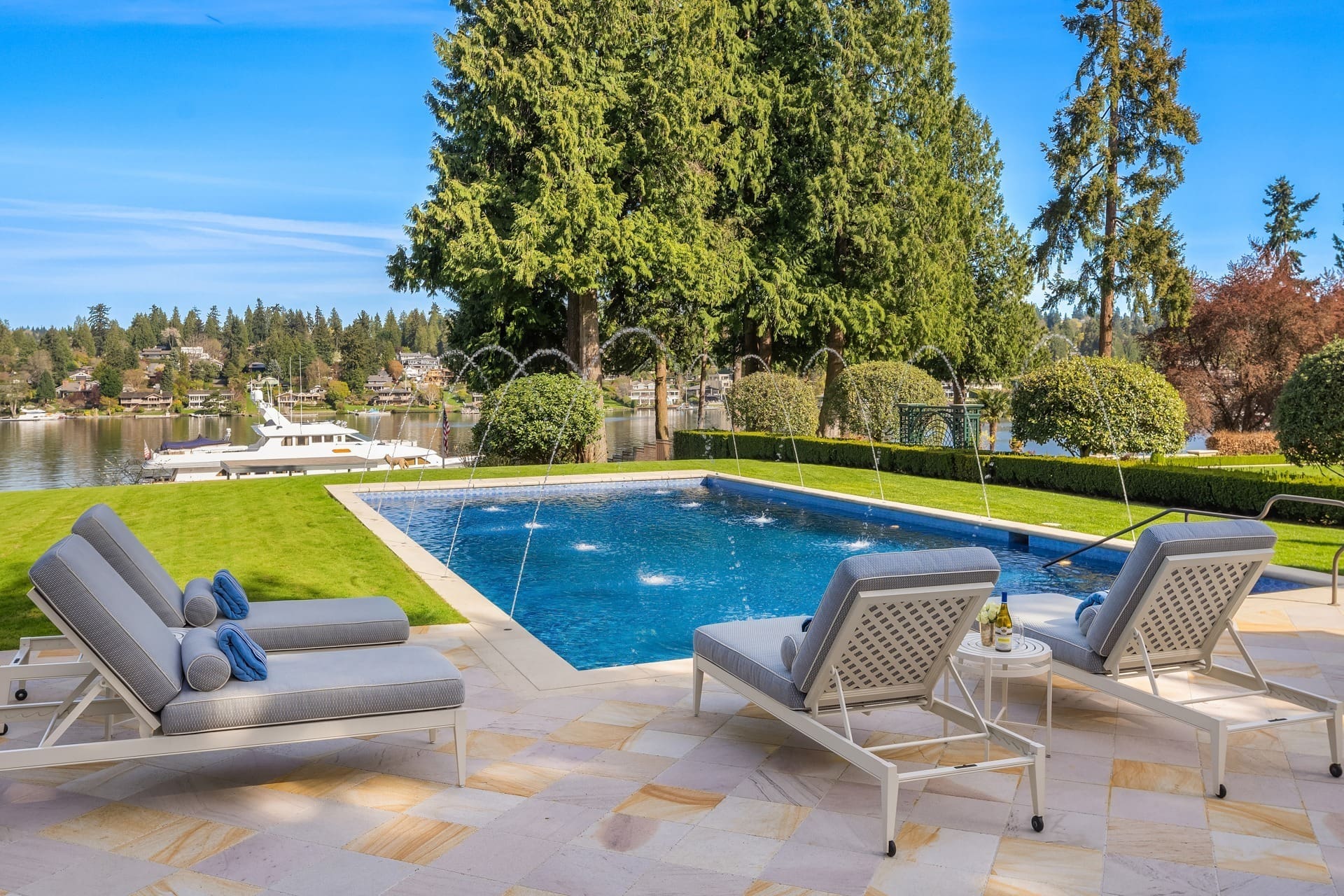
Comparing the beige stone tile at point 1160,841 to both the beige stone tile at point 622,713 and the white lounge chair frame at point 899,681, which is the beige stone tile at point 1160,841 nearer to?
the white lounge chair frame at point 899,681

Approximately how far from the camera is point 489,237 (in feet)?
65.4

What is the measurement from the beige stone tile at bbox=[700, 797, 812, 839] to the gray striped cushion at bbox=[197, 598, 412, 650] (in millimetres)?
2133

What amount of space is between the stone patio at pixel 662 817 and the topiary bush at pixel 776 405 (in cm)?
1705

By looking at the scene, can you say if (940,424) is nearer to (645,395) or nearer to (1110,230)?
(1110,230)

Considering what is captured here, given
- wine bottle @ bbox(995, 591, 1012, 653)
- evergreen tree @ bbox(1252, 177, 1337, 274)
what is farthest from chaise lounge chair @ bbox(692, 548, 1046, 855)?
evergreen tree @ bbox(1252, 177, 1337, 274)

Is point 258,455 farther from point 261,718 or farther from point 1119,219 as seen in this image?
point 261,718

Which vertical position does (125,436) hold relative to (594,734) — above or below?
below

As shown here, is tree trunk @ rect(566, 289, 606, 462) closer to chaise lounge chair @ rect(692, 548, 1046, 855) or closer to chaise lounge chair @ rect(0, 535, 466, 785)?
chaise lounge chair @ rect(0, 535, 466, 785)

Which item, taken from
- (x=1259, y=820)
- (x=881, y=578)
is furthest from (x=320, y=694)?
(x=1259, y=820)

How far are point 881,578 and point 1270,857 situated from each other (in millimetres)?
1619

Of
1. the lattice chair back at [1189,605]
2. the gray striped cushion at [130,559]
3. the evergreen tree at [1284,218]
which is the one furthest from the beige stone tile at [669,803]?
the evergreen tree at [1284,218]

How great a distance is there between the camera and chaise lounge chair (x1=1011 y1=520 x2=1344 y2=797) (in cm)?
403

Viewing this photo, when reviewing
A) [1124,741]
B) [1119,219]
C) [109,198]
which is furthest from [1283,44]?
[109,198]

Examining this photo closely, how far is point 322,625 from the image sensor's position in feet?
15.8
